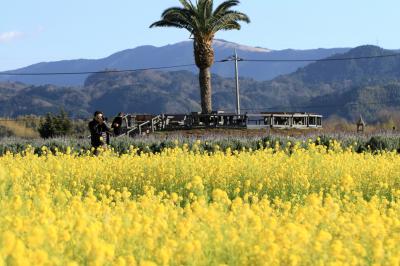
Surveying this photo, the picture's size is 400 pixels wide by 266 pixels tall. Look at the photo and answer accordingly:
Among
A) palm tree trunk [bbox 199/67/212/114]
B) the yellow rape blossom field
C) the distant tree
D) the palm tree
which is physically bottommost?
the distant tree

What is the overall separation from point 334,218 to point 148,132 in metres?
32.0

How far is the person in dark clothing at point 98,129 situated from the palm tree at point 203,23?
74.5 ft

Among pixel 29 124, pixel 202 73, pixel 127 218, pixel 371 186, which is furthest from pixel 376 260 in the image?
pixel 29 124

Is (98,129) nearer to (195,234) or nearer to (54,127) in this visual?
(195,234)

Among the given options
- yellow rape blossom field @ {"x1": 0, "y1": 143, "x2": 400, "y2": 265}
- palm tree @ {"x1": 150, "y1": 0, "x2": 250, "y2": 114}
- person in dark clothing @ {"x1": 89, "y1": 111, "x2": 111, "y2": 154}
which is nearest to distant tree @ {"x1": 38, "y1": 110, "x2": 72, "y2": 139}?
palm tree @ {"x1": 150, "y1": 0, "x2": 250, "y2": 114}

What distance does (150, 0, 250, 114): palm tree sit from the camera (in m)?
40.6

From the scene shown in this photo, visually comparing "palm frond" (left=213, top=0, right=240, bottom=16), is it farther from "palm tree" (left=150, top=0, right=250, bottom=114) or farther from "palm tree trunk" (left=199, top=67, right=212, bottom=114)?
"palm tree trunk" (left=199, top=67, right=212, bottom=114)

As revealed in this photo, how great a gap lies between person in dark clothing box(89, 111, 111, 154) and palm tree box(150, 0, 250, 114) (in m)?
22.7

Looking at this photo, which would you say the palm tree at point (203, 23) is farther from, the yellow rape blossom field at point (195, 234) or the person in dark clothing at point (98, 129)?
the yellow rape blossom field at point (195, 234)

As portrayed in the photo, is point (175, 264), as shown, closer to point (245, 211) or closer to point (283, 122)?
point (245, 211)

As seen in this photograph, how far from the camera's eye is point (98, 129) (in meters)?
17.9

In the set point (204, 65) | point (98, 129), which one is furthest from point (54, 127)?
point (98, 129)

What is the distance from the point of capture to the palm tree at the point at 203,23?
40625 millimetres

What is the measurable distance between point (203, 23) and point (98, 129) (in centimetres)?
2359
